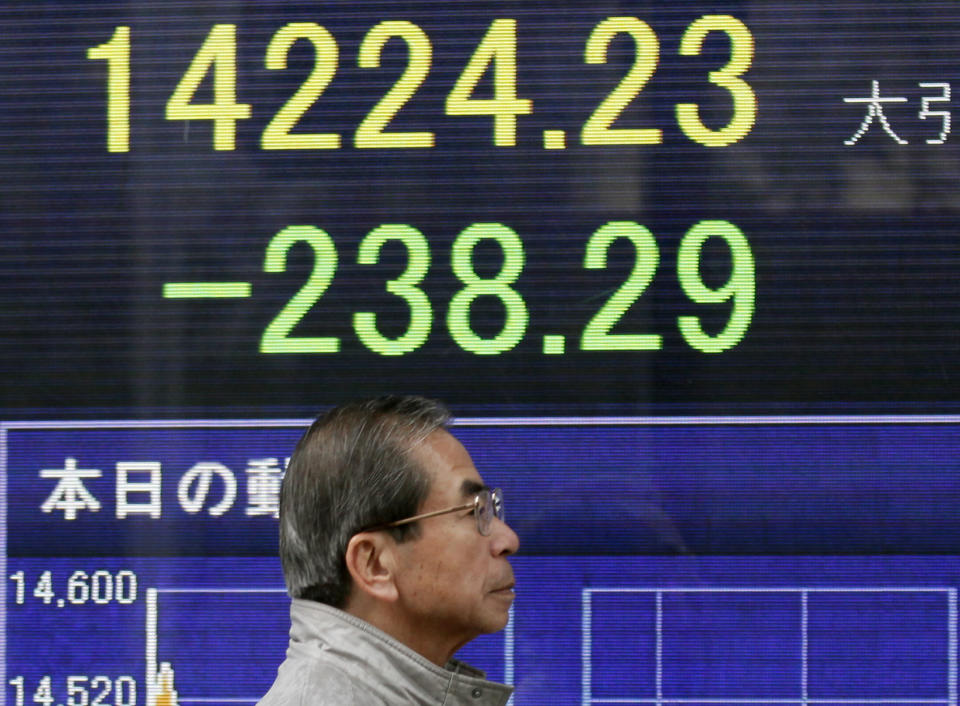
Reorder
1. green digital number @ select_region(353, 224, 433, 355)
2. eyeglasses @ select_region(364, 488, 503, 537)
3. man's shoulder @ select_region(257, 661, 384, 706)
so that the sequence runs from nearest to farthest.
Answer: man's shoulder @ select_region(257, 661, 384, 706)
eyeglasses @ select_region(364, 488, 503, 537)
green digital number @ select_region(353, 224, 433, 355)

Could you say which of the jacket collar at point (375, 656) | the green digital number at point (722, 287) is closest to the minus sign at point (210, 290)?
the green digital number at point (722, 287)

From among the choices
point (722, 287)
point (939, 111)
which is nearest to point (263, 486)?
point (722, 287)

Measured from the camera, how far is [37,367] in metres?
2.74

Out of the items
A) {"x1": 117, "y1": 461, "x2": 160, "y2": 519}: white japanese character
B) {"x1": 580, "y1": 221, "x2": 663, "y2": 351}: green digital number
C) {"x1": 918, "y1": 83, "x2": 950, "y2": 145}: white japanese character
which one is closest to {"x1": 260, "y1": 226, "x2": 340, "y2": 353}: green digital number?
{"x1": 117, "y1": 461, "x2": 160, "y2": 519}: white japanese character

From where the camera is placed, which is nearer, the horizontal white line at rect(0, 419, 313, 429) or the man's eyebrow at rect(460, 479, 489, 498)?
the man's eyebrow at rect(460, 479, 489, 498)

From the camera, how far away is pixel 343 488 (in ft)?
5.70

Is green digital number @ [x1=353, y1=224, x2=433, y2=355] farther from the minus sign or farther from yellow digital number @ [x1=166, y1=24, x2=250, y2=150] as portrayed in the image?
yellow digital number @ [x1=166, y1=24, x2=250, y2=150]

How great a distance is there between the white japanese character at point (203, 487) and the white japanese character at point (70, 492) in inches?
6.0

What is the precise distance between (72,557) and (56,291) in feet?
1.52

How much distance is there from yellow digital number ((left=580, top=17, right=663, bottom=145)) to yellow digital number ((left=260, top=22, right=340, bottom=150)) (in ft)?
1.46

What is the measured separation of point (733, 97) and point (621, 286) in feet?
1.22

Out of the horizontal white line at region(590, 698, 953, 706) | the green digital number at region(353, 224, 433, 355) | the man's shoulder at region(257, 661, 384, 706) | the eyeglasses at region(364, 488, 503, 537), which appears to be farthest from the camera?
the green digital number at region(353, 224, 433, 355)

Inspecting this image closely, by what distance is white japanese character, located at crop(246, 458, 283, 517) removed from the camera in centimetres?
267

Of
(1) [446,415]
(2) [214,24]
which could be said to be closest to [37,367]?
(2) [214,24]
